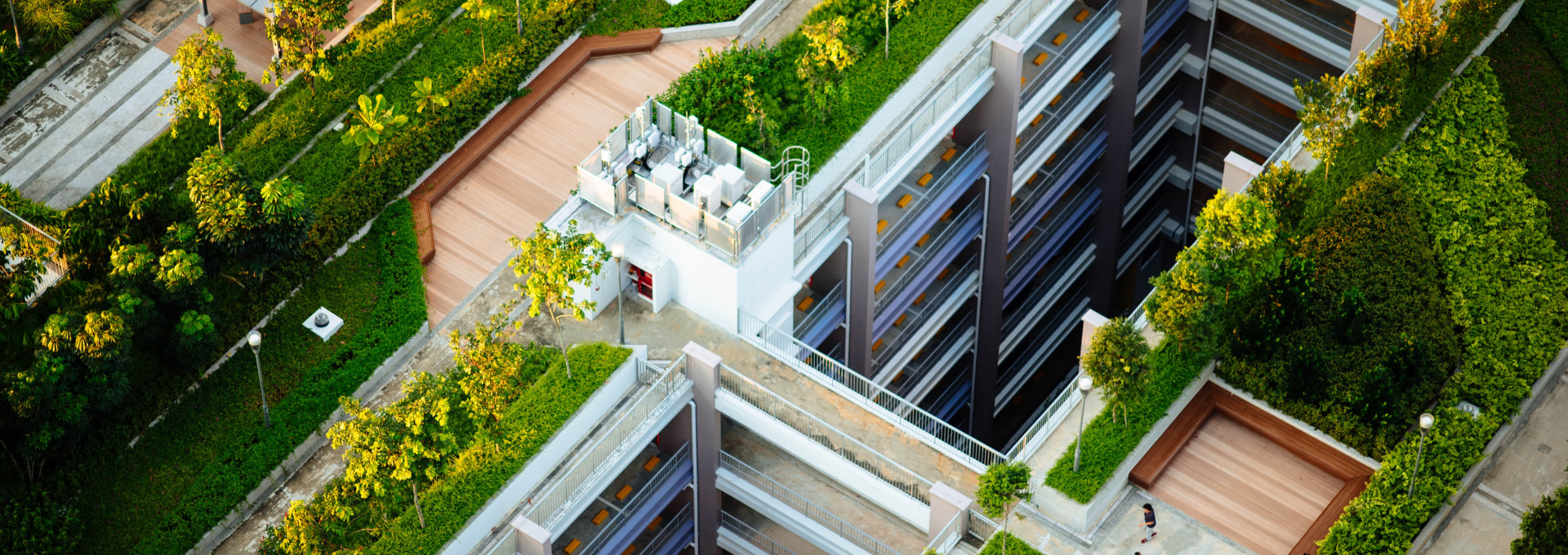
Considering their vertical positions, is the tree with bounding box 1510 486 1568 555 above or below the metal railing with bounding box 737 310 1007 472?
above

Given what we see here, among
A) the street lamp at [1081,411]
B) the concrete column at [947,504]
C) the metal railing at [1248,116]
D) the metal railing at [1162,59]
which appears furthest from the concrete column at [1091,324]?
the metal railing at [1248,116]

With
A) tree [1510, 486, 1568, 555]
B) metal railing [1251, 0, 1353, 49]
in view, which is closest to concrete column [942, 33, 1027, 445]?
metal railing [1251, 0, 1353, 49]

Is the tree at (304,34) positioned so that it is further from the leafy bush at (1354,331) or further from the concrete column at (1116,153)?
the leafy bush at (1354,331)

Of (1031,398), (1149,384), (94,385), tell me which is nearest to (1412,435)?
(1149,384)

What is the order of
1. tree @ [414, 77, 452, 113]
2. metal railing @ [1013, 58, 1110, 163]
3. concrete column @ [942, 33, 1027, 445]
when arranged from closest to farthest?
concrete column @ [942, 33, 1027, 445] < tree @ [414, 77, 452, 113] < metal railing @ [1013, 58, 1110, 163]

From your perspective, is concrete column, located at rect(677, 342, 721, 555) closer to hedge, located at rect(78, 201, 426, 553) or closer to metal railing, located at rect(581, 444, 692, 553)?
metal railing, located at rect(581, 444, 692, 553)

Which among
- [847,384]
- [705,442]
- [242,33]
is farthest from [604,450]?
[242,33]

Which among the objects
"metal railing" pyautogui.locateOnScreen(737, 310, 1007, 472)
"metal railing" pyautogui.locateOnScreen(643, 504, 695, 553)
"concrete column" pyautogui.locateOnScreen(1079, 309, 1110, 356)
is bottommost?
"metal railing" pyautogui.locateOnScreen(643, 504, 695, 553)
